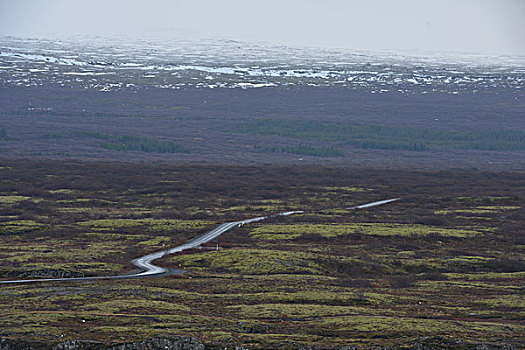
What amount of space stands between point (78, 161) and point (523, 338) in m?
167

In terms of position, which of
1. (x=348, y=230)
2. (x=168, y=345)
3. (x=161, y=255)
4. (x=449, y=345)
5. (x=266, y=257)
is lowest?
(x=348, y=230)

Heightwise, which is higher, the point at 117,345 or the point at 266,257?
the point at 117,345

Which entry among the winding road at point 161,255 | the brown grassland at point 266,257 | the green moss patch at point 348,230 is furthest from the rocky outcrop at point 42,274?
the green moss patch at point 348,230

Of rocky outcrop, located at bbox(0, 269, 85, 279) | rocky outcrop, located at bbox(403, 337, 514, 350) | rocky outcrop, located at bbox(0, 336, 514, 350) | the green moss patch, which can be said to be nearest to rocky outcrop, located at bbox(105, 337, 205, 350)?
rocky outcrop, located at bbox(0, 336, 514, 350)

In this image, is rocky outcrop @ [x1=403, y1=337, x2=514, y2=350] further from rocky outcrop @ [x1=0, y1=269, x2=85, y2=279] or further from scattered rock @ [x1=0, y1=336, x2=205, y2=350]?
rocky outcrop @ [x1=0, y1=269, x2=85, y2=279]

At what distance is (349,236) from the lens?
3770 inches

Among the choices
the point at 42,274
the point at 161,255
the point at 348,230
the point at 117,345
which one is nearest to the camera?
the point at 117,345

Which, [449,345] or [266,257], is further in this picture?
[266,257]

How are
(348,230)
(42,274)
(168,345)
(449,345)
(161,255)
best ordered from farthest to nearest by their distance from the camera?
(348,230)
(161,255)
(42,274)
(449,345)
(168,345)

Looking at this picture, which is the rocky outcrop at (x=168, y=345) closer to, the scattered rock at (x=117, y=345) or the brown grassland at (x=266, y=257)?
the scattered rock at (x=117, y=345)

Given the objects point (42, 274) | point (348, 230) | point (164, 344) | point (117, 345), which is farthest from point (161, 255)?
point (117, 345)

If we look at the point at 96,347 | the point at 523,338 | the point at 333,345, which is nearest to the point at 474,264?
the point at 523,338

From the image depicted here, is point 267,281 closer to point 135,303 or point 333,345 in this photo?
point 135,303

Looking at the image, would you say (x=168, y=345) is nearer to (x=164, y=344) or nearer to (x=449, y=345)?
(x=164, y=344)
